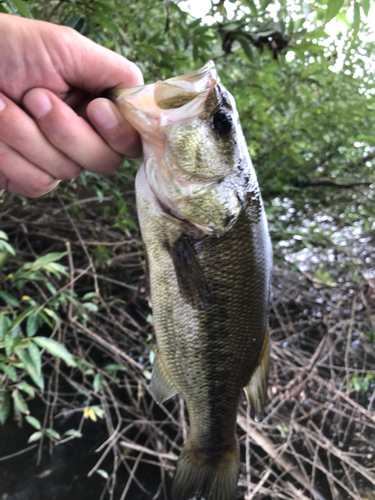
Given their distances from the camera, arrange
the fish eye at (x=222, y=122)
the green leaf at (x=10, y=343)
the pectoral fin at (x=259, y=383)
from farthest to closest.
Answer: the green leaf at (x=10, y=343) < the pectoral fin at (x=259, y=383) < the fish eye at (x=222, y=122)

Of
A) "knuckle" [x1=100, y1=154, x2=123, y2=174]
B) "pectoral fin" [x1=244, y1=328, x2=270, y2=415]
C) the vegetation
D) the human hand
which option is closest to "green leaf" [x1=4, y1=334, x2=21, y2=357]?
the vegetation

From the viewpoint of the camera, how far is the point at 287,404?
2.72 m

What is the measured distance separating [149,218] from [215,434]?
2.62 ft

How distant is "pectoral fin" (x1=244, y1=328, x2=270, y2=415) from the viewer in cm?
103

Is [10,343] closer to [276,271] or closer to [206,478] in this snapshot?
[206,478]

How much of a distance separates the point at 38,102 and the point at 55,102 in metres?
0.04

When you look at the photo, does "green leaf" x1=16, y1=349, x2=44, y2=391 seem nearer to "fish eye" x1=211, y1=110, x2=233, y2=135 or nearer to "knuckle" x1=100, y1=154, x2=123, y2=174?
"knuckle" x1=100, y1=154, x2=123, y2=174

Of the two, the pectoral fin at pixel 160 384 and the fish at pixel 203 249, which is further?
the pectoral fin at pixel 160 384

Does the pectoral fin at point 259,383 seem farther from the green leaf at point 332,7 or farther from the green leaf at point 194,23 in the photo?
the green leaf at point 194,23

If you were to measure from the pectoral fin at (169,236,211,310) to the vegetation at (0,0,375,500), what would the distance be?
74cm

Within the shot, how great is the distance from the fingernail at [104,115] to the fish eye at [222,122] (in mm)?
256

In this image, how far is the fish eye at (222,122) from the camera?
2.68 feet

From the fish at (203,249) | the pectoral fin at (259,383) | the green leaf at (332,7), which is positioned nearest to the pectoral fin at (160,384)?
the fish at (203,249)

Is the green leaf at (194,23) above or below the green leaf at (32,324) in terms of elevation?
above
